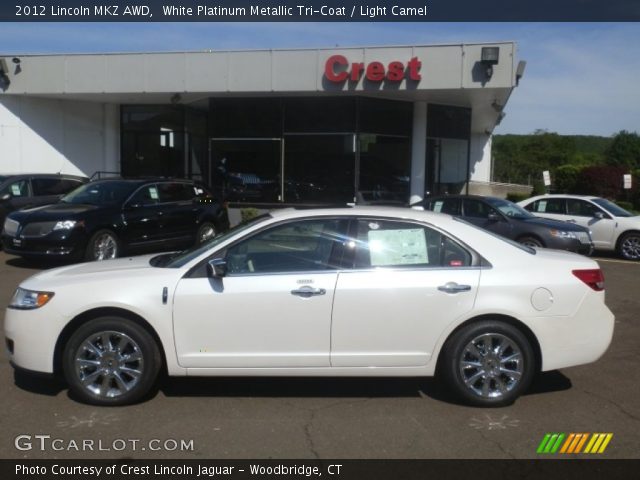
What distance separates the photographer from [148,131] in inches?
895

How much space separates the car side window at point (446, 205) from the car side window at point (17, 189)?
8861mm

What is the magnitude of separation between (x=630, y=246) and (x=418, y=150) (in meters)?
7.17

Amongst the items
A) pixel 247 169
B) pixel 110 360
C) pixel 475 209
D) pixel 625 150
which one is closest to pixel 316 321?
pixel 110 360

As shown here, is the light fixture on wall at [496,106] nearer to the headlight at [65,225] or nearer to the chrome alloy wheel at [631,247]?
→ the chrome alloy wheel at [631,247]

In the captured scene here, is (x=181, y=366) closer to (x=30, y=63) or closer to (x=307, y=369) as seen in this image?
(x=307, y=369)

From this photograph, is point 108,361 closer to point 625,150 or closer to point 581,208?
point 581,208

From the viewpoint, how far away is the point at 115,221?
11.9 m

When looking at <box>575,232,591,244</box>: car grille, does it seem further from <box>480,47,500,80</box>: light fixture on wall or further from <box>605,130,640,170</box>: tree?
<box>605,130,640,170</box>: tree

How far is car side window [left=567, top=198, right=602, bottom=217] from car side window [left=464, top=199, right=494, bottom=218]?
9.51 ft

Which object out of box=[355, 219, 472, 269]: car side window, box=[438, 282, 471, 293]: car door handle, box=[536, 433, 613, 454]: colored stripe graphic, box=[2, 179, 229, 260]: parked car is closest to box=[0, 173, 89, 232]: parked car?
box=[2, 179, 229, 260]: parked car

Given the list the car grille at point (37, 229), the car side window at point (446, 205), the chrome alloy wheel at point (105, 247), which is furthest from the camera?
the car side window at point (446, 205)

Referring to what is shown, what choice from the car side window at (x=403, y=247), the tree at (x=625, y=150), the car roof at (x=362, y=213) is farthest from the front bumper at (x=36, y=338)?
the tree at (x=625, y=150)

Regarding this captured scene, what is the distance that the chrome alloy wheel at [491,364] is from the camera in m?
4.98

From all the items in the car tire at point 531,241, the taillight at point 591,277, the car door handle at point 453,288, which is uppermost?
the taillight at point 591,277
